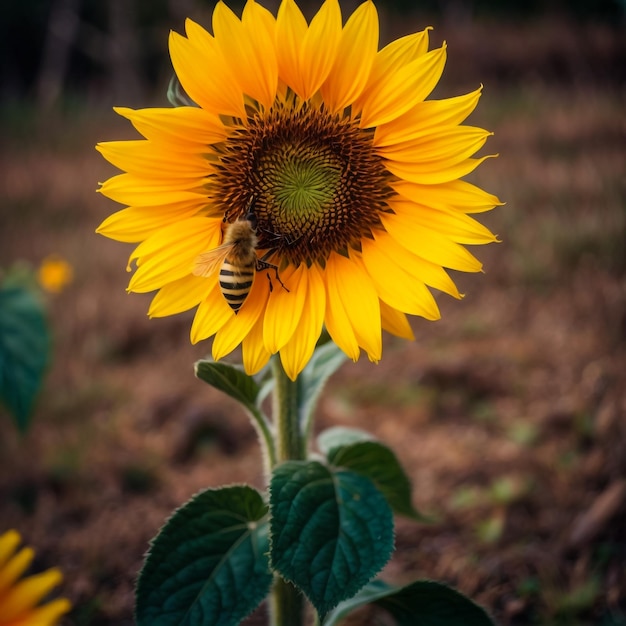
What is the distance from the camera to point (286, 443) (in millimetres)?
1210

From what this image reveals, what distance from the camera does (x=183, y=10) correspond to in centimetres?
859

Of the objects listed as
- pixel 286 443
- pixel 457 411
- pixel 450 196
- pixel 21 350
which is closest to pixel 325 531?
pixel 286 443

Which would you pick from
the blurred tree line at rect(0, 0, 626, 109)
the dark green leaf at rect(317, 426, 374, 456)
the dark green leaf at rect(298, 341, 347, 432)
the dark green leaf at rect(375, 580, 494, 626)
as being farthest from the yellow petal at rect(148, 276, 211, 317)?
the blurred tree line at rect(0, 0, 626, 109)

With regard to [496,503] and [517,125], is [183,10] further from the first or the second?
[496,503]

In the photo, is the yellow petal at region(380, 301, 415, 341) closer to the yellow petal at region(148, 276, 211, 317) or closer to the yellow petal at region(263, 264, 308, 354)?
the yellow petal at region(263, 264, 308, 354)

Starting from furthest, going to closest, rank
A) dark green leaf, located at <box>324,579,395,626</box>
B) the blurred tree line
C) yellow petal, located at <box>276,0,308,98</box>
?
the blurred tree line
dark green leaf, located at <box>324,579,395,626</box>
yellow petal, located at <box>276,0,308,98</box>

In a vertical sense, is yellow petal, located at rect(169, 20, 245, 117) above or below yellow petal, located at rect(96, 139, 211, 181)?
above

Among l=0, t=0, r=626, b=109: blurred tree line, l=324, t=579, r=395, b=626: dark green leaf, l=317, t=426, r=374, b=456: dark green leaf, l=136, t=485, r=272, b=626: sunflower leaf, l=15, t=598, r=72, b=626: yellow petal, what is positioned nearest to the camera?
l=15, t=598, r=72, b=626: yellow petal

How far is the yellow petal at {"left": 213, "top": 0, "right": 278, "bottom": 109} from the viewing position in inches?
39.5

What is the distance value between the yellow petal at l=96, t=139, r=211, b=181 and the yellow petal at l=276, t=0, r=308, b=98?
0.18m

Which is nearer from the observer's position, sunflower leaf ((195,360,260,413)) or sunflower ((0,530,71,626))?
sunflower ((0,530,71,626))

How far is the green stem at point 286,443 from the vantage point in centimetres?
118

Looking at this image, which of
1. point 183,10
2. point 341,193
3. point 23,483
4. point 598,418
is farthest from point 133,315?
point 183,10

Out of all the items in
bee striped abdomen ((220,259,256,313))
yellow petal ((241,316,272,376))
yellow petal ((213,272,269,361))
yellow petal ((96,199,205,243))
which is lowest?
yellow petal ((241,316,272,376))
